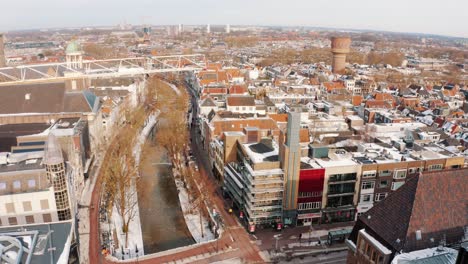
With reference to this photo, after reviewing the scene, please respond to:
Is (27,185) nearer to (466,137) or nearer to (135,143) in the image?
(135,143)

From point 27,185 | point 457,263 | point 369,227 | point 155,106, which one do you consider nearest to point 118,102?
point 155,106

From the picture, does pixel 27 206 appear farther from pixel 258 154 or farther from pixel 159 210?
pixel 258 154

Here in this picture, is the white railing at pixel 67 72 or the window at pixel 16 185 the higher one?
the white railing at pixel 67 72

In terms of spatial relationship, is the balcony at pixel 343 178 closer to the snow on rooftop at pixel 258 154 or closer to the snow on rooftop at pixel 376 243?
the snow on rooftop at pixel 258 154

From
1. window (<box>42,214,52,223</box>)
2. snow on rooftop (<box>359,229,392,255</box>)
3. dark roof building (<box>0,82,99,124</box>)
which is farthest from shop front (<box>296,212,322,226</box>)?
dark roof building (<box>0,82,99,124</box>)

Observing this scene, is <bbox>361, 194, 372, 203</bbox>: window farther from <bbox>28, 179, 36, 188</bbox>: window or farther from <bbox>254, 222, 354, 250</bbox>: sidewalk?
<bbox>28, 179, 36, 188</bbox>: window

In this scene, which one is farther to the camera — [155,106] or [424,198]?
[155,106]

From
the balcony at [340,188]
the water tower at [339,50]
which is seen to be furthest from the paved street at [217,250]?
the water tower at [339,50]
